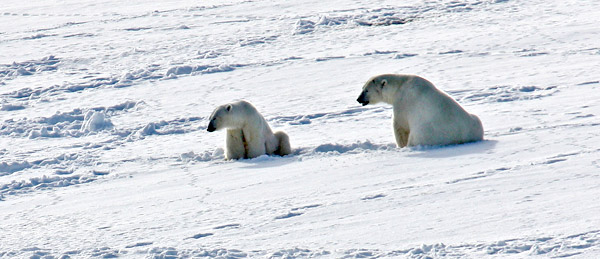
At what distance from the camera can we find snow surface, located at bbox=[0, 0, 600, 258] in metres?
4.74

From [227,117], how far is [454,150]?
2.15 meters

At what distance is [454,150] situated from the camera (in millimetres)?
6887

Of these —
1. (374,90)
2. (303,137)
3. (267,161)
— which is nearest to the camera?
(267,161)

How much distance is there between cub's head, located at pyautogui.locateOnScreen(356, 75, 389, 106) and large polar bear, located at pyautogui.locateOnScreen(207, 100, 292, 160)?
0.86 meters

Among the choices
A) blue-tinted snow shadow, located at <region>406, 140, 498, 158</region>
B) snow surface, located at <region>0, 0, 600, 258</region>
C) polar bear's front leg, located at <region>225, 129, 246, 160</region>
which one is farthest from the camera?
polar bear's front leg, located at <region>225, 129, 246, 160</region>

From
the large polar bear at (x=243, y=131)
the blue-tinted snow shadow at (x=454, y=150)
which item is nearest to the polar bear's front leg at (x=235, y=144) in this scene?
the large polar bear at (x=243, y=131)

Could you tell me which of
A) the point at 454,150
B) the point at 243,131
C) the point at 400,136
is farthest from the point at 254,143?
the point at 454,150

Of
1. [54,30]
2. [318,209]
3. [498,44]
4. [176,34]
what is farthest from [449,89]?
[54,30]

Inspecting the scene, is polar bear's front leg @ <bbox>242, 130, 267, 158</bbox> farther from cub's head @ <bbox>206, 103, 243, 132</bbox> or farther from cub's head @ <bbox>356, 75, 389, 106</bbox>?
cub's head @ <bbox>356, 75, 389, 106</bbox>

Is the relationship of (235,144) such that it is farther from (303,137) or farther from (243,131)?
(303,137)

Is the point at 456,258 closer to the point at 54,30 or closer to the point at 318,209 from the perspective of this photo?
the point at 318,209

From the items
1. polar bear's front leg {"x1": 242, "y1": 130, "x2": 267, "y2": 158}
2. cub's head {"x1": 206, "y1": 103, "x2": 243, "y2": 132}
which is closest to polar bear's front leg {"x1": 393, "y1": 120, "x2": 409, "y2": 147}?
polar bear's front leg {"x1": 242, "y1": 130, "x2": 267, "y2": 158}

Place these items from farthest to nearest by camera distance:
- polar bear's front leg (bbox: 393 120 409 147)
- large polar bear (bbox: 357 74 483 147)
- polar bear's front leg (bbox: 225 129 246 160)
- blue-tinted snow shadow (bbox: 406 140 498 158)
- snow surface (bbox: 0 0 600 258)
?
polar bear's front leg (bbox: 225 129 246 160) < polar bear's front leg (bbox: 393 120 409 147) < large polar bear (bbox: 357 74 483 147) < blue-tinted snow shadow (bbox: 406 140 498 158) < snow surface (bbox: 0 0 600 258)

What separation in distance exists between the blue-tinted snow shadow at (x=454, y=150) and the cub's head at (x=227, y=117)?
5.53 ft
